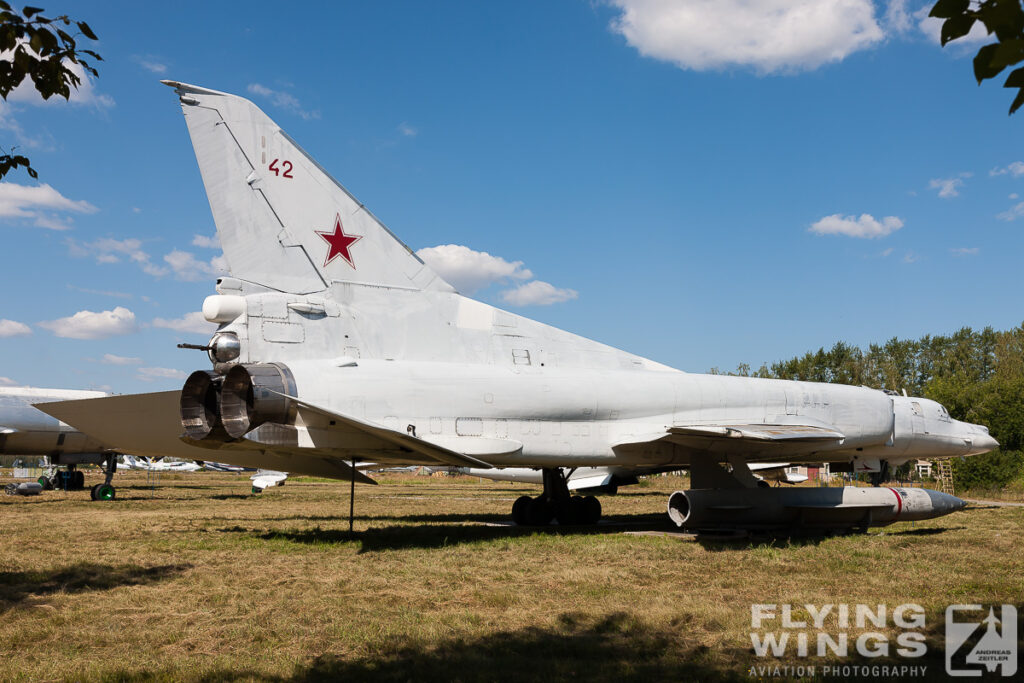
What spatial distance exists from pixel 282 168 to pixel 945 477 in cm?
2806

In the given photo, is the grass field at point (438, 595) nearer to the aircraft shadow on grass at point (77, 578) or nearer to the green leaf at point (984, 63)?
the aircraft shadow on grass at point (77, 578)

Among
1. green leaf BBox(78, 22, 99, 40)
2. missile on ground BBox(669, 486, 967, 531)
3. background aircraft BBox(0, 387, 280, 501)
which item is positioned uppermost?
green leaf BBox(78, 22, 99, 40)

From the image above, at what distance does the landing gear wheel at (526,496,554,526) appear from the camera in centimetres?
1350

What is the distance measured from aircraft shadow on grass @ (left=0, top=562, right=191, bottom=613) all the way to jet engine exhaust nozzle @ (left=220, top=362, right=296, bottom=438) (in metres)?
1.76

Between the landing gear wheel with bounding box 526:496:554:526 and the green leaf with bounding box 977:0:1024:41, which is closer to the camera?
the green leaf with bounding box 977:0:1024:41

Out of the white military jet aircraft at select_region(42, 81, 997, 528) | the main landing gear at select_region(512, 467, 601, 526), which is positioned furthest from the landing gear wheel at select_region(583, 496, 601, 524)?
the white military jet aircraft at select_region(42, 81, 997, 528)

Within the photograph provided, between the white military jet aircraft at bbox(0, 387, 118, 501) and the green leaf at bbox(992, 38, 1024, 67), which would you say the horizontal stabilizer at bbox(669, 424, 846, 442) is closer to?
the green leaf at bbox(992, 38, 1024, 67)

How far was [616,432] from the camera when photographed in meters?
11.6

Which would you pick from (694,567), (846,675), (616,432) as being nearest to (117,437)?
(616,432)

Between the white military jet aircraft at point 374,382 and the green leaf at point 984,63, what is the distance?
7.44 m

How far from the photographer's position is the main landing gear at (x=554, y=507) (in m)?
13.5

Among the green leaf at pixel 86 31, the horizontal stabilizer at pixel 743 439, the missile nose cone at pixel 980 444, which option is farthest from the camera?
the missile nose cone at pixel 980 444

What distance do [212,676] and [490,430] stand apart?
20.5 feet

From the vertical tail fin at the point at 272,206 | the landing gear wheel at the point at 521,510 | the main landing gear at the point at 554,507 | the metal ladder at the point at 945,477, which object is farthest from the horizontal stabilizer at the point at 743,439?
the metal ladder at the point at 945,477
